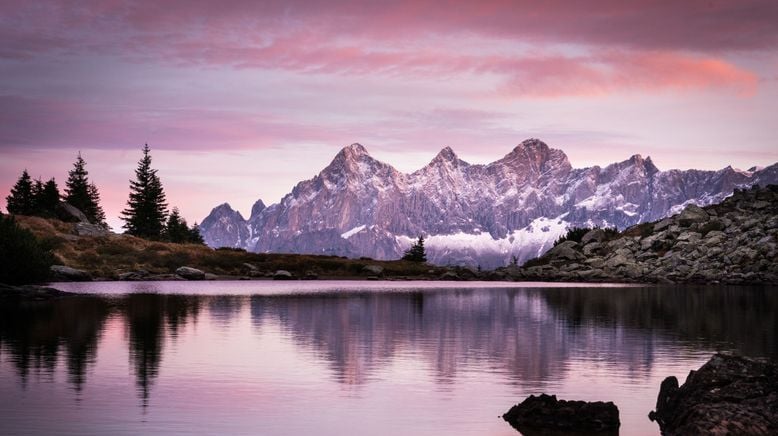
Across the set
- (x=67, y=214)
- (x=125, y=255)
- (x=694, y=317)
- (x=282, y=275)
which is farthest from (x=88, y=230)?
(x=694, y=317)

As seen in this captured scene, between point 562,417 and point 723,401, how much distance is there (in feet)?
17.4

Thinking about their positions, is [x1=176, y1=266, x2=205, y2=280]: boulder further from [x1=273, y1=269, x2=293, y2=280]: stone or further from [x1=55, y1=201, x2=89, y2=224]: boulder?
[x1=55, y1=201, x2=89, y2=224]: boulder

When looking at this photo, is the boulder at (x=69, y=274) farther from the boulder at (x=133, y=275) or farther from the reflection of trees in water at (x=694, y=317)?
the reflection of trees in water at (x=694, y=317)

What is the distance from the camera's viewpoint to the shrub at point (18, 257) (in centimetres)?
9638

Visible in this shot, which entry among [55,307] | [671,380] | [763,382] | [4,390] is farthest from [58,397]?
[55,307]

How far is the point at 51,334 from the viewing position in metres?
59.0

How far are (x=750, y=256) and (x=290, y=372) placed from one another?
17559 centimetres

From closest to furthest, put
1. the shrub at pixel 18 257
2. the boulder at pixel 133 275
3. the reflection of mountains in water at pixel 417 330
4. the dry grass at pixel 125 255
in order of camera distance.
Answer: the reflection of mountains in water at pixel 417 330 < the shrub at pixel 18 257 < the boulder at pixel 133 275 < the dry grass at pixel 125 255

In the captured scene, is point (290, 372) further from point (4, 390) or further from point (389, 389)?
point (4, 390)

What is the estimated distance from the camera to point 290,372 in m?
44.4

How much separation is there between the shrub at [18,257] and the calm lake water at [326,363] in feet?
33.1

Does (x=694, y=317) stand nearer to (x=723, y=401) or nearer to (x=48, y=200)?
(x=723, y=401)

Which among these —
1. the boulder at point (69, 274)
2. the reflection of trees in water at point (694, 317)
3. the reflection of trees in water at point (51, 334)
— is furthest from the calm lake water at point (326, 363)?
the boulder at point (69, 274)

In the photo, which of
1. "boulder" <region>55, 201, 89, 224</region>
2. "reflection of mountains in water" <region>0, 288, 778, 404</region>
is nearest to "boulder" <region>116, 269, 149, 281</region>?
"boulder" <region>55, 201, 89, 224</region>
